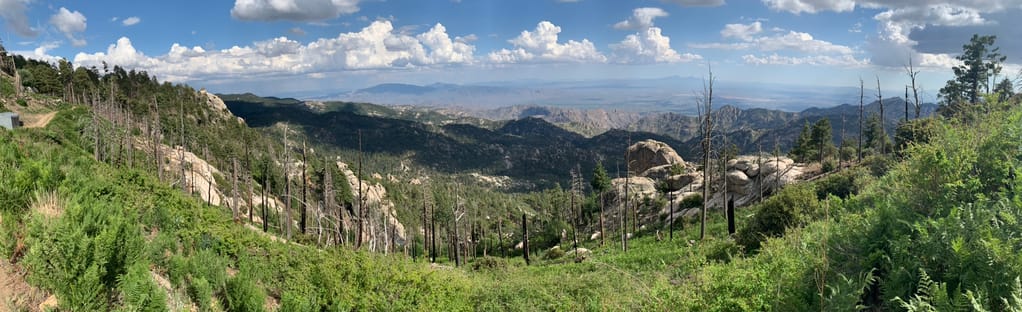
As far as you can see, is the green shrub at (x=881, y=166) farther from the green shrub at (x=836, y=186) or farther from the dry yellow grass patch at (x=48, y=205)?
the dry yellow grass patch at (x=48, y=205)

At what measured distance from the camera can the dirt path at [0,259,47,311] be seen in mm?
5055

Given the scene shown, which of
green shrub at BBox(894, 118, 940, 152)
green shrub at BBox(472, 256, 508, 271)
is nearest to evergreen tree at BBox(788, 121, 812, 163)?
green shrub at BBox(472, 256, 508, 271)

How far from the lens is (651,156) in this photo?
288 feet

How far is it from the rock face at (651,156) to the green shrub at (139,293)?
276ft

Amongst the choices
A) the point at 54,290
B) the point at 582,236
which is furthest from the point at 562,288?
the point at 582,236

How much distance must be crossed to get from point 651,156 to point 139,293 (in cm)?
8850

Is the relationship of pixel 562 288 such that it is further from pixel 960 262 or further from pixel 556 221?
pixel 556 221

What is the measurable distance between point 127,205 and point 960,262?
16.2 metres

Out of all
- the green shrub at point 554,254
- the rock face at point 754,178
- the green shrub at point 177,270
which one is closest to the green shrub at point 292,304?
the green shrub at point 177,270

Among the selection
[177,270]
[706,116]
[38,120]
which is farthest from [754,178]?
[38,120]

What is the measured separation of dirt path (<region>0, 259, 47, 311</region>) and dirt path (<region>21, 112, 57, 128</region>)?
60.2 meters

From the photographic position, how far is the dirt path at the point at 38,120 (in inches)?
1903

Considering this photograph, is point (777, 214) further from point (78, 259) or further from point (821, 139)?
point (821, 139)

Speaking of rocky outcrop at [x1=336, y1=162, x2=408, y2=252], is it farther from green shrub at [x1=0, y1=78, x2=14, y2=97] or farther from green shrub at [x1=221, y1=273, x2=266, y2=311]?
green shrub at [x1=0, y1=78, x2=14, y2=97]
